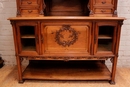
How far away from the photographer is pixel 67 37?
6.03ft

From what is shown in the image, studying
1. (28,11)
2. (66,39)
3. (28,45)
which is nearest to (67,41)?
(66,39)

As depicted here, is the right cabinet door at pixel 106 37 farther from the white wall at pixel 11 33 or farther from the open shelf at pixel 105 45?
the white wall at pixel 11 33

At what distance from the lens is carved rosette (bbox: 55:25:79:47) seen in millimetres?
1803

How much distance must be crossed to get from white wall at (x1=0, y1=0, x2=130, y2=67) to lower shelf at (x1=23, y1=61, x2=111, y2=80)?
46 centimetres

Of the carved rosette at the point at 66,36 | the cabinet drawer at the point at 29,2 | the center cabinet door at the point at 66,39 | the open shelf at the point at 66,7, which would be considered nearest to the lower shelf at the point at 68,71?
the center cabinet door at the point at 66,39

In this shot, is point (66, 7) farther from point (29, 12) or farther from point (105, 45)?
point (105, 45)

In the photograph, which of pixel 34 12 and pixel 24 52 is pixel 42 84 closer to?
pixel 24 52

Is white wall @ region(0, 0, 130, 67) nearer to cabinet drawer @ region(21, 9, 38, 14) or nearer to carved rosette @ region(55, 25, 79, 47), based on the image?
cabinet drawer @ region(21, 9, 38, 14)

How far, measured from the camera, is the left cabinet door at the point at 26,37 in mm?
1795

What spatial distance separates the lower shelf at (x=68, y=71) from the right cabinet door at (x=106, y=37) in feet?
1.30

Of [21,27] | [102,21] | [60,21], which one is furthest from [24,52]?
[102,21]

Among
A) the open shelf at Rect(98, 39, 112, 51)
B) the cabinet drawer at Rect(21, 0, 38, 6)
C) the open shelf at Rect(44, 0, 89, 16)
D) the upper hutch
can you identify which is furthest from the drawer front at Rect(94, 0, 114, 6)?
the cabinet drawer at Rect(21, 0, 38, 6)

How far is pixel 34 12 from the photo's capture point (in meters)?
2.01

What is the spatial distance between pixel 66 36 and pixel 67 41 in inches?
2.7
